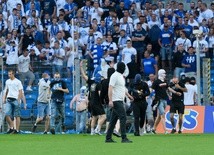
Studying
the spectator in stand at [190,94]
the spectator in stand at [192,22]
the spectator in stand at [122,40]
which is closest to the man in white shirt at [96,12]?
the spectator in stand at [122,40]

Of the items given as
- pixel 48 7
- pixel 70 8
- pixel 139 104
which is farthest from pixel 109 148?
pixel 48 7

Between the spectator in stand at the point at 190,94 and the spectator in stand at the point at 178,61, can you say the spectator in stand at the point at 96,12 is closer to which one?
the spectator in stand at the point at 178,61

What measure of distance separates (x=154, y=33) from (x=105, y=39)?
2194 millimetres

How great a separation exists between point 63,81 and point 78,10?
21.6 feet

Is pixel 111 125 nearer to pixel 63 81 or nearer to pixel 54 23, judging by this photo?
pixel 63 81

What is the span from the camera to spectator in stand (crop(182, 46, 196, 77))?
36.8 metres

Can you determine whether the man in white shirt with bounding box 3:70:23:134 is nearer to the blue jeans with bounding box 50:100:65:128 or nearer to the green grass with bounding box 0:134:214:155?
the blue jeans with bounding box 50:100:65:128

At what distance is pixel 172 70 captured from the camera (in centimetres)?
3781

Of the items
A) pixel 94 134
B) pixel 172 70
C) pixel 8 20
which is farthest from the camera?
pixel 8 20

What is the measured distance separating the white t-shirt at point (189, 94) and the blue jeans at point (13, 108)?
6.47 metres

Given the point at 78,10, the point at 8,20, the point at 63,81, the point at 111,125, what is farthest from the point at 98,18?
the point at 111,125

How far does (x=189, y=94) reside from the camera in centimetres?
3538

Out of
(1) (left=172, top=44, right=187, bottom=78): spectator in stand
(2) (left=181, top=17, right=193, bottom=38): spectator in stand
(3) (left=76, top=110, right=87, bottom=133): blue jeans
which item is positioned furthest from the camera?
(2) (left=181, top=17, right=193, bottom=38): spectator in stand

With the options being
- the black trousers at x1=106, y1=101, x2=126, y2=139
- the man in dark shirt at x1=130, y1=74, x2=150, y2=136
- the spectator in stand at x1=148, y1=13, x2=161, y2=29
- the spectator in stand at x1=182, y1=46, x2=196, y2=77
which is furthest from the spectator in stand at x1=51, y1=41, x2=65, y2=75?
the black trousers at x1=106, y1=101, x2=126, y2=139
